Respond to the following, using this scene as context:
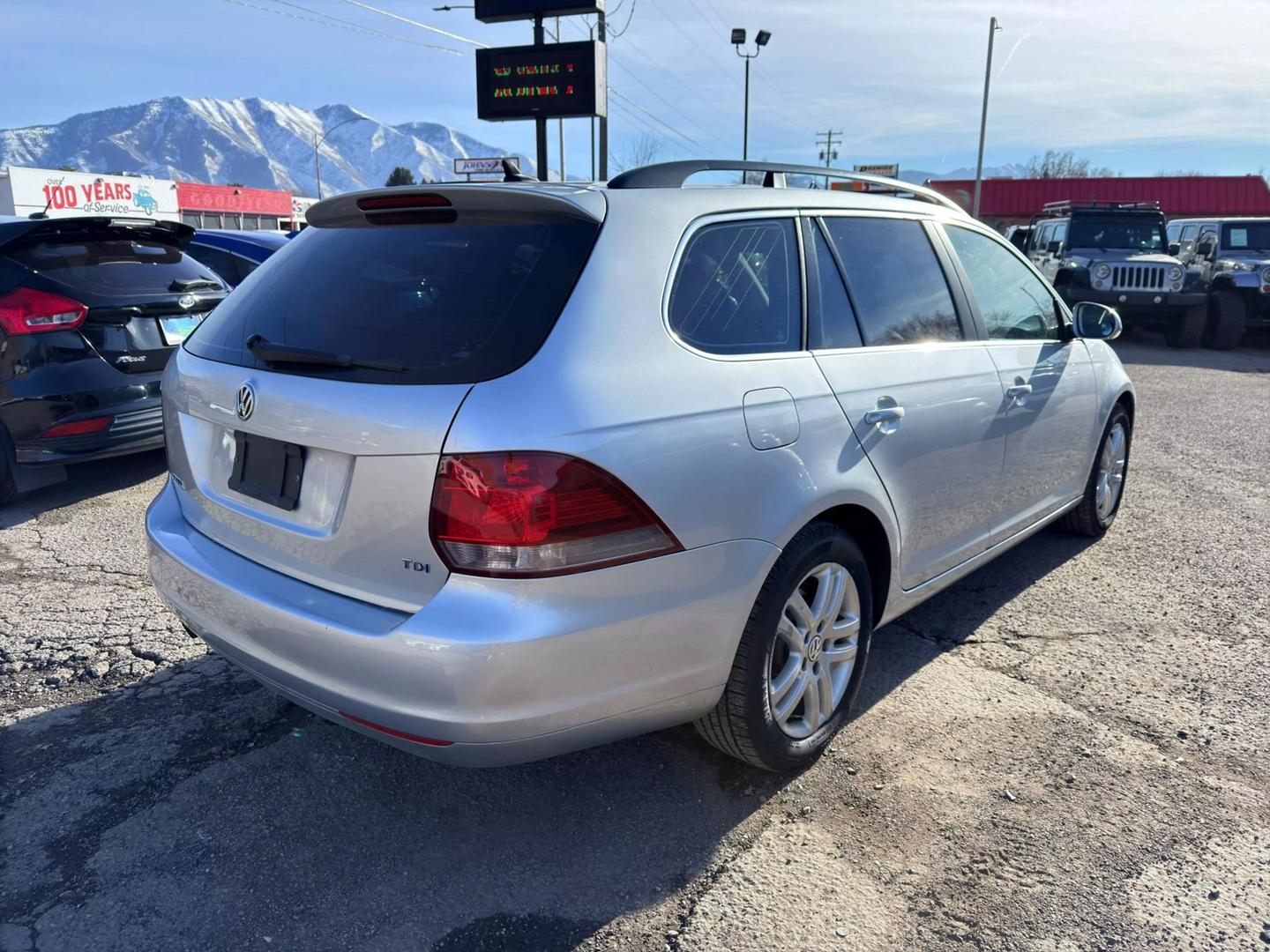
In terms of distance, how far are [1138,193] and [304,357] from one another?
48.2 meters

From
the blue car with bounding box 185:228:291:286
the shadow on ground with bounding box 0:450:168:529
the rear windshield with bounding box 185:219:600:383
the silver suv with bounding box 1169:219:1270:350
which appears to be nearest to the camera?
the rear windshield with bounding box 185:219:600:383

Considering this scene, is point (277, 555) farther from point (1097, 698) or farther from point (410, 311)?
point (1097, 698)

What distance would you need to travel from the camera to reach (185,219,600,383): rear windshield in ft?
7.09

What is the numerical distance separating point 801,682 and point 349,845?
1.33m

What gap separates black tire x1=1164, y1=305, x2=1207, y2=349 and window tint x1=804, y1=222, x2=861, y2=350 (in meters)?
14.1

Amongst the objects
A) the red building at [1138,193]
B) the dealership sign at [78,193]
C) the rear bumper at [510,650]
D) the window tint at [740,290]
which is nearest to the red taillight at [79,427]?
the rear bumper at [510,650]

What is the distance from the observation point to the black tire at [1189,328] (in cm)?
1455

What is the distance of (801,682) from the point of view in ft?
8.98

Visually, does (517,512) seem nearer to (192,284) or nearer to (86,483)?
(192,284)

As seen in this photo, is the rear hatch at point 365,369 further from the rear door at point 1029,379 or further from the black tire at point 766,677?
the rear door at point 1029,379

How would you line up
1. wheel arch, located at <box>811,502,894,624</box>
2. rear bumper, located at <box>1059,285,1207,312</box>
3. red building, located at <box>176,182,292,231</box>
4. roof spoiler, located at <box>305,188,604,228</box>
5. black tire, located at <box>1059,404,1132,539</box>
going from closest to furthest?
roof spoiler, located at <box>305,188,604,228</box> → wheel arch, located at <box>811,502,894,624</box> → black tire, located at <box>1059,404,1132,539</box> → rear bumper, located at <box>1059,285,1207,312</box> → red building, located at <box>176,182,292,231</box>

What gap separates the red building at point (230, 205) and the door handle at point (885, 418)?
213 ft

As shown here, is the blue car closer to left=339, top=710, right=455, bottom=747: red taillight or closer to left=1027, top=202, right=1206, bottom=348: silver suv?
left=339, top=710, right=455, bottom=747: red taillight

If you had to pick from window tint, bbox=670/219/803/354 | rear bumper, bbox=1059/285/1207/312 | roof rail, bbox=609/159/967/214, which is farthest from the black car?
rear bumper, bbox=1059/285/1207/312
